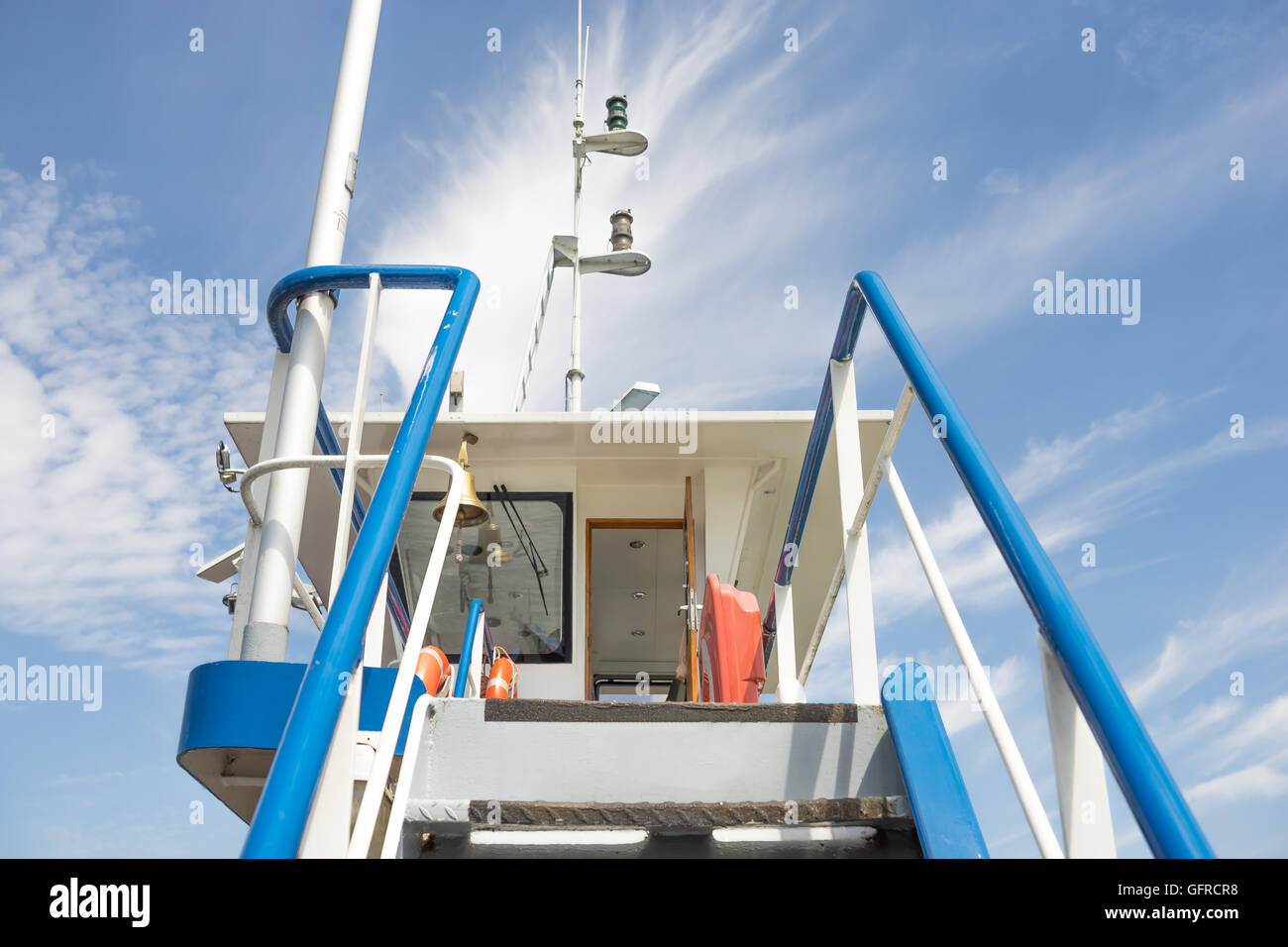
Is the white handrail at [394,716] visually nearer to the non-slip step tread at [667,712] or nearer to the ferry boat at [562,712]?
the ferry boat at [562,712]

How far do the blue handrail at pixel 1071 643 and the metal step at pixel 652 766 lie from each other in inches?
27.6

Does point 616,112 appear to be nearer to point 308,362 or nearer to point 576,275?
point 576,275

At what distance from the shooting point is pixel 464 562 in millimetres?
6277

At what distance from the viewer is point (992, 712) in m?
1.56

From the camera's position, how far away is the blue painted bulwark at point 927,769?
1.78 m

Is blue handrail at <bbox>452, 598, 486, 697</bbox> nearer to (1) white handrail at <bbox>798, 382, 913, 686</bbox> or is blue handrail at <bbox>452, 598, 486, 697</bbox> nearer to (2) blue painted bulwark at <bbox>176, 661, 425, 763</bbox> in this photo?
(1) white handrail at <bbox>798, 382, 913, 686</bbox>

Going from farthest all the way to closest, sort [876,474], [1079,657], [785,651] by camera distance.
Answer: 1. [785,651]
2. [876,474]
3. [1079,657]

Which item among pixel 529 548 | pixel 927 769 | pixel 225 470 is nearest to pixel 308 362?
pixel 225 470

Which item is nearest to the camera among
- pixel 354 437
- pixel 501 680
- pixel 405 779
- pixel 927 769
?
pixel 405 779

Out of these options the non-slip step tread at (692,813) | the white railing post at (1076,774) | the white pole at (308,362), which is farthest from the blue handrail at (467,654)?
the white railing post at (1076,774)

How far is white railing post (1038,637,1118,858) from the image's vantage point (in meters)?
1.34

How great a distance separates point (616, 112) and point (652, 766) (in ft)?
24.4
